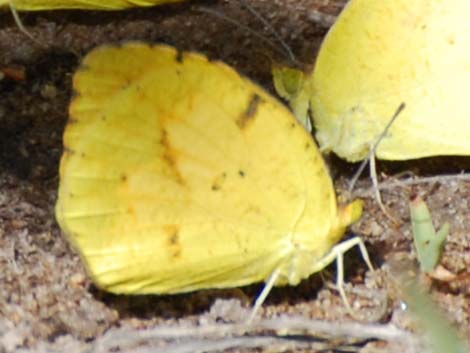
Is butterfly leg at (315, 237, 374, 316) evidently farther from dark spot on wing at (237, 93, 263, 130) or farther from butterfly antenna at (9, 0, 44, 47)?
butterfly antenna at (9, 0, 44, 47)

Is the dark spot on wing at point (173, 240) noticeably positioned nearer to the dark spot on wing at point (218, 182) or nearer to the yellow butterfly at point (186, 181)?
the yellow butterfly at point (186, 181)

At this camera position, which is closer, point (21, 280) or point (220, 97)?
point (220, 97)

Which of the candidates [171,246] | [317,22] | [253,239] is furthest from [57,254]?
[317,22]

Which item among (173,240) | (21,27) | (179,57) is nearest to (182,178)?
(173,240)

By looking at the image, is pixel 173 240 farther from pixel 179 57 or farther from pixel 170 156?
pixel 179 57

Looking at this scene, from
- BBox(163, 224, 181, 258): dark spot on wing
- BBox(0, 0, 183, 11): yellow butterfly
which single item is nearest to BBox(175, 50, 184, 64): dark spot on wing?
BBox(163, 224, 181, 258): dark spot on wing

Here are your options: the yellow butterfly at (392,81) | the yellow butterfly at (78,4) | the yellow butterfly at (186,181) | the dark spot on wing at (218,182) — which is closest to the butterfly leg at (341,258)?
the yellow butterfly at (186,181)

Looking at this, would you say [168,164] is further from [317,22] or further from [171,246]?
[317,22]
